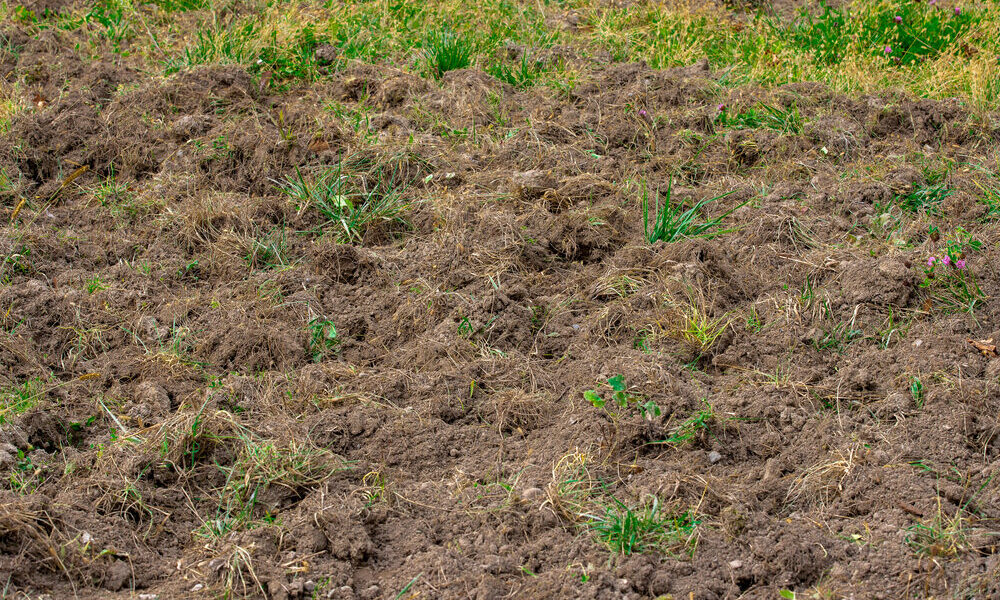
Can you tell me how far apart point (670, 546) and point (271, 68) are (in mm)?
3765

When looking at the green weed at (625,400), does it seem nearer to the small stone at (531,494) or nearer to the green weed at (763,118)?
the small stone at (531,494)

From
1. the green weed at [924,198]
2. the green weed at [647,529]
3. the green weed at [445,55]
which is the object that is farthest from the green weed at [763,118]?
the green weed at [647,529]

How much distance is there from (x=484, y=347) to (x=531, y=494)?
0.79 metres

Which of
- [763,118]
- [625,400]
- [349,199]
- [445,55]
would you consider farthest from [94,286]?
[763,118]

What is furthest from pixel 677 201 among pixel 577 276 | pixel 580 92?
pixel 580 92

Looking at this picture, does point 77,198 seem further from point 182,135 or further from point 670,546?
point 670,546

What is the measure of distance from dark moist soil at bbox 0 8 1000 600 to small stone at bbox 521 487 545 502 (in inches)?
0.9

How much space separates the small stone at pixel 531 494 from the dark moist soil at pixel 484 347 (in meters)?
0.02

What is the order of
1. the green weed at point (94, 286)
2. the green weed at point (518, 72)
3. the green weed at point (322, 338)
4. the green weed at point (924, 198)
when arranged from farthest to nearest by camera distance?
the green weed at point (518, 72) < the green weed at point (924, 198) < the green weed at point (94, 286) < the green weed at point (322, 338)

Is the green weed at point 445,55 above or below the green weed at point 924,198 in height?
above

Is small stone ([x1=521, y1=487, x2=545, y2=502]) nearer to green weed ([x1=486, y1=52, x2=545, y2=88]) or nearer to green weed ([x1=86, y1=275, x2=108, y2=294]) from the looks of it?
green weed ([x1=86, y1=275, x2=108, y2=294])

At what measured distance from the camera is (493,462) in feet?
9.45

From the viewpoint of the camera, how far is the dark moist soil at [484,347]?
247 centimetres

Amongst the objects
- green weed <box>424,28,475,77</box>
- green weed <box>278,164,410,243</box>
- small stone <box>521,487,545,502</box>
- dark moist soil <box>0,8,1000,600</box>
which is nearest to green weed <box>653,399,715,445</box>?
dark moist soil <box>0,8,1000,600</box>
